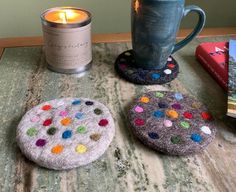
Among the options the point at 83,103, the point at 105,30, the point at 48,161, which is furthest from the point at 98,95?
the point at 105,30

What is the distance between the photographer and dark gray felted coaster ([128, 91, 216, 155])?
0.34 m

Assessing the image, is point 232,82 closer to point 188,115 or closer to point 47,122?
point 188,115

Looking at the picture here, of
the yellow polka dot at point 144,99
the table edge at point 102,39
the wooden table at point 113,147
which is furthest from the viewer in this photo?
the table edge at point 102,39

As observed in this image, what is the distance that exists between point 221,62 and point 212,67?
0.06 ft

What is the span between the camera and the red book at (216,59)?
0.47 meters

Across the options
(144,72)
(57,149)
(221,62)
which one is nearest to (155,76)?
(144,72)

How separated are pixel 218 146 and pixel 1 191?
0.27 metres

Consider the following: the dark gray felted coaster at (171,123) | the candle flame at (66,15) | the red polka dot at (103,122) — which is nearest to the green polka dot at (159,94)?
the dark gray felted coaster at (171,123)

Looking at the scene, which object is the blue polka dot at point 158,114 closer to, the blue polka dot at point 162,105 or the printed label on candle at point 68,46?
the blue polka dot at point 162,105

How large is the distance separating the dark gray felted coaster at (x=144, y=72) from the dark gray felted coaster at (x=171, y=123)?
0.04 metres

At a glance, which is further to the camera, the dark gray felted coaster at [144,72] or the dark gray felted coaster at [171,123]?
the dark gray felted coaster at [144,72]

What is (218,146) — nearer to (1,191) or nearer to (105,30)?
(1,191)

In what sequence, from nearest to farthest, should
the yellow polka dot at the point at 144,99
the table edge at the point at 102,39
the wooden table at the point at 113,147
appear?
1. the wooden table at the point at 113,147
2. the yellow polka dot at the point at 144,99
3. the table edge at the point at 102,39

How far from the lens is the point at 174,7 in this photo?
418 mm
